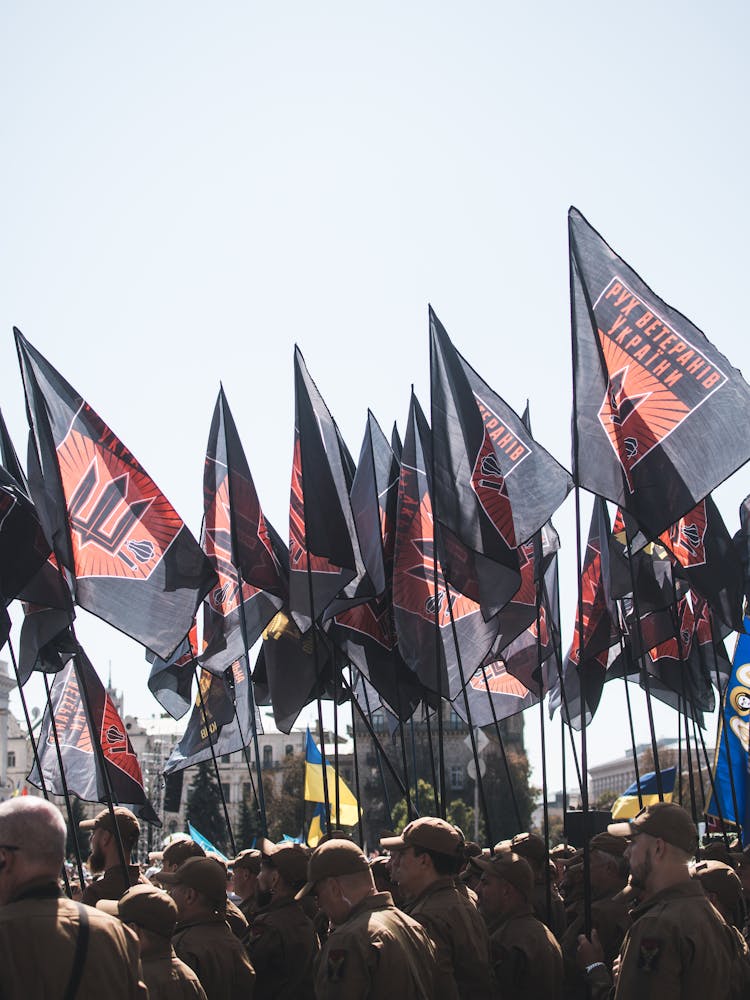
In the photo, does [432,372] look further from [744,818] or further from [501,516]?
[744,818]

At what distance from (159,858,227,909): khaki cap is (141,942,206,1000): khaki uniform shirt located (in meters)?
0.97

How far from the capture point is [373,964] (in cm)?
561

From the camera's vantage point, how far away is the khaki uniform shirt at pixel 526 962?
7.51 m

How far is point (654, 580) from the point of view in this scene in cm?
1559

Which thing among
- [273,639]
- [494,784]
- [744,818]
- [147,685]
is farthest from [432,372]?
[494,784]

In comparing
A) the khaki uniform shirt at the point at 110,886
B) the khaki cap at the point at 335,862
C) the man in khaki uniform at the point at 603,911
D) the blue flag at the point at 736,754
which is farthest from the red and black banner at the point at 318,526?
the blue flag at the point at 736,754

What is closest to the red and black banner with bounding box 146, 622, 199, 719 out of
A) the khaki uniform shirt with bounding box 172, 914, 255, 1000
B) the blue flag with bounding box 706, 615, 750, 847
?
the blue flag with bounding box 706, 615, 750, 847

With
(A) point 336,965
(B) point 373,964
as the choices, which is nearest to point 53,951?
(A) point 336,965

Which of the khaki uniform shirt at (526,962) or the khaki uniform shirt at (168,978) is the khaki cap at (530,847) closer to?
the khaki uniform shirt at (526,962)

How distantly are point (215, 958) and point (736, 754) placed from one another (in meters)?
12.9

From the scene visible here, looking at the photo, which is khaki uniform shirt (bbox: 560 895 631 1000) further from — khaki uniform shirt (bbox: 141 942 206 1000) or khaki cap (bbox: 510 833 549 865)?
khaki uniform shirt (bbox: 141 942 206 1000)

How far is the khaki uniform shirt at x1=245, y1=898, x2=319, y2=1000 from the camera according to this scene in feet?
26.6

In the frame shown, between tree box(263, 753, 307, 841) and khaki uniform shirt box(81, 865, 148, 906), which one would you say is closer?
khaki uniform shirt box(81, 865, 148, 906)

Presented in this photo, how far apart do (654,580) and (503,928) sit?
833cm
